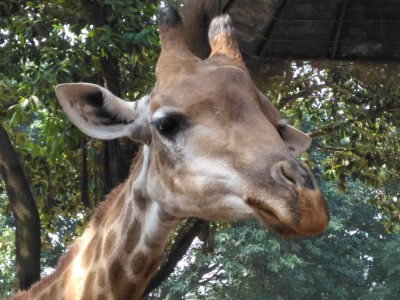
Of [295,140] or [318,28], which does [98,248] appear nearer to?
[295,140]

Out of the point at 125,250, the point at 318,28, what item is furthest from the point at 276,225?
the point at 318,28

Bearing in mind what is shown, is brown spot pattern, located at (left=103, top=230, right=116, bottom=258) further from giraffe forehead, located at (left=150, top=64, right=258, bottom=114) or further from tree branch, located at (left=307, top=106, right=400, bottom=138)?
tree branch, located at (left=307, top=106, right=400, bottom=138)

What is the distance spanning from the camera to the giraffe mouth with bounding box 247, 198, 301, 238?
3.11 meters

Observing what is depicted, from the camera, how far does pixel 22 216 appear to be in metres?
7.54

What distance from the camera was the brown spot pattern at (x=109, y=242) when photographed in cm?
414

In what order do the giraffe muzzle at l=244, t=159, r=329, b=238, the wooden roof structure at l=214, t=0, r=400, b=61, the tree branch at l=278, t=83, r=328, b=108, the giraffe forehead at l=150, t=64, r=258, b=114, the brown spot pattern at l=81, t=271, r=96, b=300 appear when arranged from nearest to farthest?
the giraffe muzzle at l=244, t=159, r=329, b=238, the giraffe forehead at l=150, t=64, r=258, b=114, the brown spot pattern at l=81, t=271, r=96, b=300, the wooden roof structure at l=214, t=0, r=400, b=61, the tree branch at l=278, t=83, r=328, b=108

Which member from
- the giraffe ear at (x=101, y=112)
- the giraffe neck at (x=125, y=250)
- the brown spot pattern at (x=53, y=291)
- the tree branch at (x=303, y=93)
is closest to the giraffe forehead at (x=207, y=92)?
the giraffe ear at (x=101, y=112)

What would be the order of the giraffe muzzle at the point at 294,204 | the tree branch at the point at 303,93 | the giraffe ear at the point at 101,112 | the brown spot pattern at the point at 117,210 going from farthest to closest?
the tree branch at the point at 303,93 → the brown spot pattern at the point at 117,210 → the giraffe ear at the point at 101,112 → the giraffe muzzle at the point at 294,204

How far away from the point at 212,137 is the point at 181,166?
0.25m

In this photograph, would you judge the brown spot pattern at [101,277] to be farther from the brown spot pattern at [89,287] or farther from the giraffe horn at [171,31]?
the giraffe horn at [171,31]

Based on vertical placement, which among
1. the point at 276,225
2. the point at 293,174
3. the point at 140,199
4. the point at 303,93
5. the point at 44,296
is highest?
the point at 293,174

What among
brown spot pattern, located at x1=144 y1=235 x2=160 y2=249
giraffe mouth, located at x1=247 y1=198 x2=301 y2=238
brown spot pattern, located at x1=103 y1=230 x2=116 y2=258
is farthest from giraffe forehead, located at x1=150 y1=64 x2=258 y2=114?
brown spot pattern, located at x1=103 y1=230 x2=116 y2=258

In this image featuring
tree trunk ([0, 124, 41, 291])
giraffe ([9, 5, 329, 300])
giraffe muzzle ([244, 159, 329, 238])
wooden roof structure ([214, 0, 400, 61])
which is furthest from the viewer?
tree trunk ([0, 124, 41, 291])

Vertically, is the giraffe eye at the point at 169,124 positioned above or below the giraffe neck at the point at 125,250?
above
